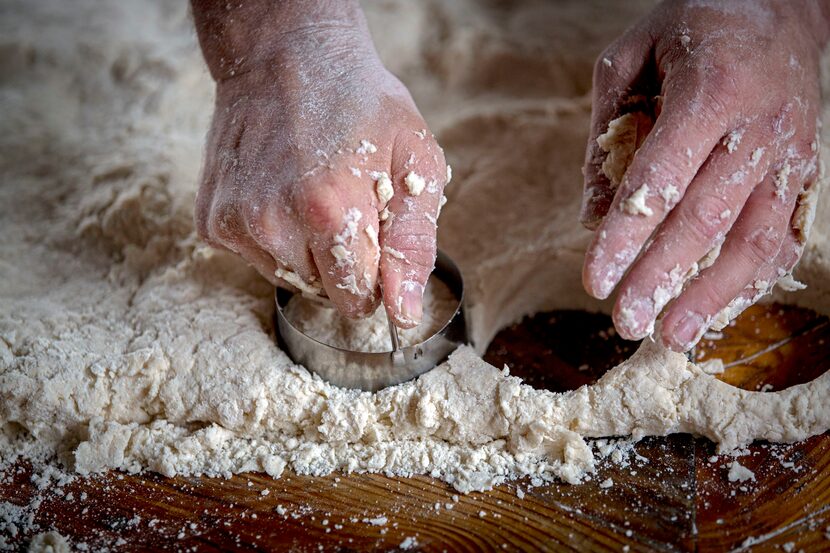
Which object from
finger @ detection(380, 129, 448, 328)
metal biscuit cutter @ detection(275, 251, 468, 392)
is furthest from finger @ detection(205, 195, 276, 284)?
finger @ detection(380, 129, 448, 328)

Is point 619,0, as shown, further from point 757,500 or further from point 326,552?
point 326,552

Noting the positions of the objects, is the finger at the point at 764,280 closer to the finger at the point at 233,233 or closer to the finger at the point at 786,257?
the finger at the point at 786,257

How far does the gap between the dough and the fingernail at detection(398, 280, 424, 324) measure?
17cm

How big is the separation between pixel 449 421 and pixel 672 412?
40 cm

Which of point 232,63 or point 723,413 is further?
point 232,63

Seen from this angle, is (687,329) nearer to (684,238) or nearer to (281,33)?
(684,238)

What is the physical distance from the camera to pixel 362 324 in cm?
156

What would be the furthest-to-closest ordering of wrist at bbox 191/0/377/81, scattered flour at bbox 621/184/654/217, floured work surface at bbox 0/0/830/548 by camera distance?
wrist at bbox 191/0/377/81, floured work surface at bbox 0/0/830/548, scattered flour at bbox 621/184/654/217

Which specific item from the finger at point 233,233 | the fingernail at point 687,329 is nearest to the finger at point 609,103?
the fingernail at point 687,329

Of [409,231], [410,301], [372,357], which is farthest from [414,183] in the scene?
[372,357]

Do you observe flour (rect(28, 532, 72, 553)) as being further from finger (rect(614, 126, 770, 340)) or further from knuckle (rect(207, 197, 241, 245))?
finger (rect(614, 126, 770, 340))

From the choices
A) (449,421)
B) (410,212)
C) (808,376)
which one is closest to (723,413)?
(808,376)

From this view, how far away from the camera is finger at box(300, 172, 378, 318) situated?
1.31 metres

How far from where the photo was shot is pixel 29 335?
156cm
